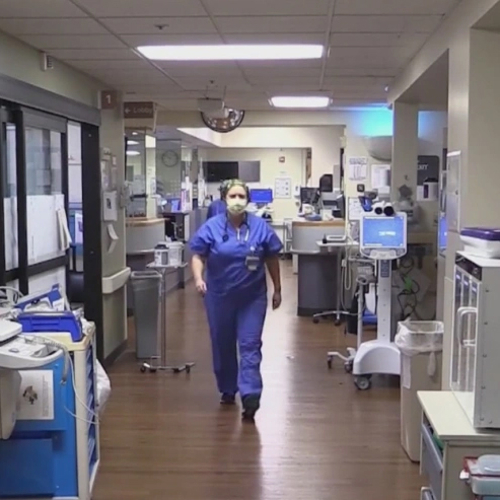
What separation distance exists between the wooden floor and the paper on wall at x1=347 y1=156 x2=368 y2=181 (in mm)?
3157

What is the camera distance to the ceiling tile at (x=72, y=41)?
441cm

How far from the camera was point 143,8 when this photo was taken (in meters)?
3.73

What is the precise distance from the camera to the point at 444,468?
8.33 feet

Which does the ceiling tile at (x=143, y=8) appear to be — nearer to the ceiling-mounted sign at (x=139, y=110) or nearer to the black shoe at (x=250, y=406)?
the black shoe at (x=250, y=406)

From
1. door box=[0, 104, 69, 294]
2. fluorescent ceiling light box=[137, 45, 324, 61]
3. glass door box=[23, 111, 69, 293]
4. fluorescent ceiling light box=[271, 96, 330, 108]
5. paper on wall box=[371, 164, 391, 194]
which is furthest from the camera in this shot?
paper on wall box=[371, 164, 391, 194]

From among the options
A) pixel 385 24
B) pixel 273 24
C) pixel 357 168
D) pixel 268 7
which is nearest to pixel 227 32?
pixel 273 24

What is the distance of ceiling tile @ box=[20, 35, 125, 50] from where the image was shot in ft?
14.5

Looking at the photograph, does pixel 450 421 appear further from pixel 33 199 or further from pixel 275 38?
pixel 33 199

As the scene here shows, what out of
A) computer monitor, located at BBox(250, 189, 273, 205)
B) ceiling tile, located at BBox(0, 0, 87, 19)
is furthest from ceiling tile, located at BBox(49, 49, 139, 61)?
computer monitor, located at BBox(250, 189, 273, 205)

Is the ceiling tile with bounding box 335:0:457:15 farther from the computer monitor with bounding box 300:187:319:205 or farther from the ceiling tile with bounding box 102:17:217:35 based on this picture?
the computer monitor with bounding box 300:187:319:205

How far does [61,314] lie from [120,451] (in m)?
1.30

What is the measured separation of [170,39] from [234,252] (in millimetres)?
1387

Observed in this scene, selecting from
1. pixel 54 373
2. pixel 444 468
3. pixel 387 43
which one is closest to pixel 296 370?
pixel 387 43

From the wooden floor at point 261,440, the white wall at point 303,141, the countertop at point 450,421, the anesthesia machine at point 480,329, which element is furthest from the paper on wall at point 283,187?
the anesthesia machine at point 480,329
